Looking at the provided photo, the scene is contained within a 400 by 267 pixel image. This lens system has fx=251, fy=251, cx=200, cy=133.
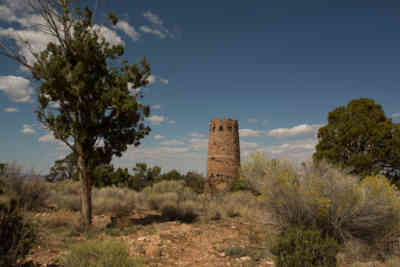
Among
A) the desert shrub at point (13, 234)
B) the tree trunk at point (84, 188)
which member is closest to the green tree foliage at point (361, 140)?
the tree trunk at point (84, 188)

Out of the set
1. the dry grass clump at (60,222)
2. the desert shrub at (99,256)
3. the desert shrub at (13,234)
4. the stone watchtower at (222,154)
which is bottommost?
the dry grass clump at (60,222)

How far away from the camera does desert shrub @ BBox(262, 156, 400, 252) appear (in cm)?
647

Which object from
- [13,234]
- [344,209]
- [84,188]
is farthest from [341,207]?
[84,188]

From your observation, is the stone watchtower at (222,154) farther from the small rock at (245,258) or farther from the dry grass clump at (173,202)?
the small rock at (245,258)

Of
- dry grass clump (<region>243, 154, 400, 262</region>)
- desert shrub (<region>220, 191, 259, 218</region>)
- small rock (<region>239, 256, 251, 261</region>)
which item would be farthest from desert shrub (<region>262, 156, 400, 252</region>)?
desert shrub (<region>220, 191, 259, 218</region>)

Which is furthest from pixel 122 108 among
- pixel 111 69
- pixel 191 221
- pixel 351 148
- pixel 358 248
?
pixel 351 148

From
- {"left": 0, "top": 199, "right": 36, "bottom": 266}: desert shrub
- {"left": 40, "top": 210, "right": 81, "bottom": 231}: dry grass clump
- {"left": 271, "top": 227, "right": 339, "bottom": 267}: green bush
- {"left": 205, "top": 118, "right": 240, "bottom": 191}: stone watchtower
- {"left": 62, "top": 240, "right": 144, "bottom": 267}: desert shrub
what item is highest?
{"left": 205, "top": 118, "right": 240, "bottom": 191}: stone watchtower

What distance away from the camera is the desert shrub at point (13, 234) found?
153 inches

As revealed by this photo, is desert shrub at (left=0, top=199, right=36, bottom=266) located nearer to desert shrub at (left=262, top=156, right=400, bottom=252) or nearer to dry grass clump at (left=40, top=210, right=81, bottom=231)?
dry grass clump at (left=40, top=210, right=81, bottom=231)

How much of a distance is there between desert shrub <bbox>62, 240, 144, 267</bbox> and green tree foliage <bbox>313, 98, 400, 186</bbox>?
11.8 m

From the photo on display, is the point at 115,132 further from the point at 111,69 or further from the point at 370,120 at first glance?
the point at 370,120

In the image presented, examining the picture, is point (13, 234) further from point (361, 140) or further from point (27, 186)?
point (361, 140)

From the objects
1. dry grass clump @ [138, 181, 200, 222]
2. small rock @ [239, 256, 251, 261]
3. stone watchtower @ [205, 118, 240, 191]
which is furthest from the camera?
stone watchtower @ [205, 118, 240, 191]

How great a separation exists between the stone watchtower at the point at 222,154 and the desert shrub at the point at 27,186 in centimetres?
1443
